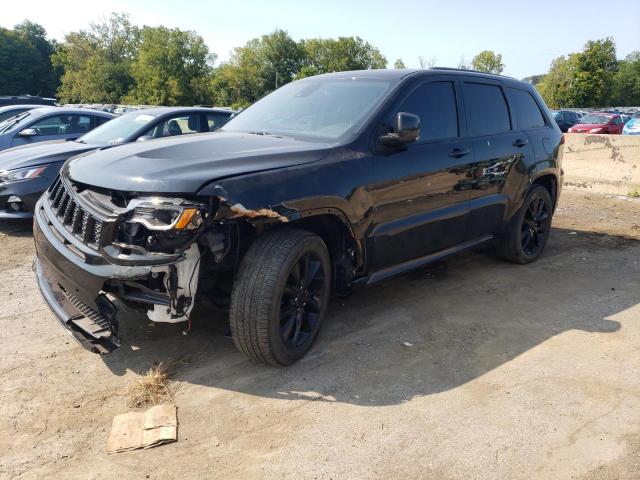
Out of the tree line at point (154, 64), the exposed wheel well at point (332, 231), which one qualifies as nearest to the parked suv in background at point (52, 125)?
the exposed wheel well at point (332, 231)

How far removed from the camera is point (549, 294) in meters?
4.74

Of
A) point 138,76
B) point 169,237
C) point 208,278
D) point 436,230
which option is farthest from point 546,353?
point 138,76

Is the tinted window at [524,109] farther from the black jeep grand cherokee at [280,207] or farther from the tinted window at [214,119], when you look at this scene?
the tinted window at [214,119]

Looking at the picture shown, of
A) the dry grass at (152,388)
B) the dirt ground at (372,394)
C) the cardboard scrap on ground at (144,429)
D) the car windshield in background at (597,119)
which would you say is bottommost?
the dirt ground at (372,394)

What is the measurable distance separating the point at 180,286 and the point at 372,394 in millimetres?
1242

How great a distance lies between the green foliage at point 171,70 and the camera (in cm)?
5875

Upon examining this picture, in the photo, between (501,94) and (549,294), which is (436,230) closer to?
(549,294)

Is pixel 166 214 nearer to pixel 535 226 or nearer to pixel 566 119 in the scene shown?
pixel 535 226

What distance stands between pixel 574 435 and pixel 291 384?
153 centimetres

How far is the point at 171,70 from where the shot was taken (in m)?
61.3

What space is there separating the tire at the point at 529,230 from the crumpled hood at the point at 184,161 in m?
2.71

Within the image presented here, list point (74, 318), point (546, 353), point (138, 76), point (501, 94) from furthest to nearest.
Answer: point (138, 76), point (501, 94), point (546, 353), point (74, 318)

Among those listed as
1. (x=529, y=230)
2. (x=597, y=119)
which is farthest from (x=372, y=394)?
(x=597, y=119)

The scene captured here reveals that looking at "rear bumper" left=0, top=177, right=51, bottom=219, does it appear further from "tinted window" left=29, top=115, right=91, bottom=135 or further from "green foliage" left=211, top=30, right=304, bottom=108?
"green foliage" left=211, top=30, right=304, bottom=108
